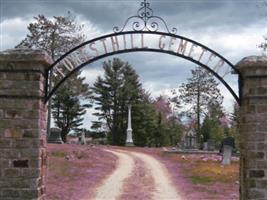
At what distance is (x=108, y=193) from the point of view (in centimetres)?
1536

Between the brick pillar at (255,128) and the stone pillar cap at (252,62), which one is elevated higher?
the stone pillar cap at (252,62)

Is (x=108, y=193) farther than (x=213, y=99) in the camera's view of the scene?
No

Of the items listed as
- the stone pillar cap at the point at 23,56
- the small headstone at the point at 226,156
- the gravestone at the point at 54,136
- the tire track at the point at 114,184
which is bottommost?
the tire track at the point at 114,184

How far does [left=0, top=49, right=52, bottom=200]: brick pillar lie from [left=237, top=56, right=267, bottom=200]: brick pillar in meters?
3.96

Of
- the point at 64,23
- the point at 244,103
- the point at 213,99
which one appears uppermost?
the point at 64,23

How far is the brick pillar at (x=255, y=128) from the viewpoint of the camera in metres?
9.86

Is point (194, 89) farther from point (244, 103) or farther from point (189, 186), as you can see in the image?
point (244, 103)

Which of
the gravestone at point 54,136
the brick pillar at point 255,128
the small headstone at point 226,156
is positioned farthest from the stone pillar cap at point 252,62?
the gravestone at point 54,136

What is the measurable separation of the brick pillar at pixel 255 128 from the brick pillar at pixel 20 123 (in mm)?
3962

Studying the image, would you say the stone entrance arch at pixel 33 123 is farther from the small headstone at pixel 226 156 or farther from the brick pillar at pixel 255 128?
the small headstone at pixel 226 156

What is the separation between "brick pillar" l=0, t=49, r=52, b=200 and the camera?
9609 millimetres

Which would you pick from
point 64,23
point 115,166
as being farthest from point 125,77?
point 115,166

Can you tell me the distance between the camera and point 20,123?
31.7 ft

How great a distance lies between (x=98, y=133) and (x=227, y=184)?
43.4 metres
